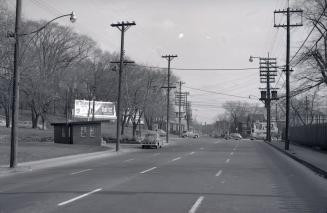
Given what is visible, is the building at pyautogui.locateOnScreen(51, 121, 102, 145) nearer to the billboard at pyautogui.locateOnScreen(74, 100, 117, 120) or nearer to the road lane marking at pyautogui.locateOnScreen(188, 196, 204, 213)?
the billboard at pyautogui.locateOnScreen(74, 100, 117, 120)

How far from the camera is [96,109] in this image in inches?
2945

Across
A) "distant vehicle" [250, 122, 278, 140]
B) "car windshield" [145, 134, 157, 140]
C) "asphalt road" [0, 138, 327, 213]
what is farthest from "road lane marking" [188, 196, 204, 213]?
"distant vehicle" [250, 122, 278, 140]

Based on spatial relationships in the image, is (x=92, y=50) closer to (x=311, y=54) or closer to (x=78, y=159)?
(x=311, y=54)

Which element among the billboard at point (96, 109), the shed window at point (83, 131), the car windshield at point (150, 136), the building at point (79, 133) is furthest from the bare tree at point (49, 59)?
the car windshield at point (150, 136)

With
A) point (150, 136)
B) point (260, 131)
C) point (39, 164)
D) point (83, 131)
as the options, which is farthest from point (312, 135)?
point (260, 131)

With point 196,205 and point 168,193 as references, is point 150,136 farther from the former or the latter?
point 196,205

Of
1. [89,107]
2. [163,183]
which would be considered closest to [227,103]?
[89,107]

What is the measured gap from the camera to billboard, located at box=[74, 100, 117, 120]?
239 ft

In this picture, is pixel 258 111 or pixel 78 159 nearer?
pixel 78 159

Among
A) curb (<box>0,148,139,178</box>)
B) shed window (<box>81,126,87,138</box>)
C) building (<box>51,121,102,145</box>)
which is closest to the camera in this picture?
curb (<box>0,148,139,178</box>)

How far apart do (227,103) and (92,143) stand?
133 meters

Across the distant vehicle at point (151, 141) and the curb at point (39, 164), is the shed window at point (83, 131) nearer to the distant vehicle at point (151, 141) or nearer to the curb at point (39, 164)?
the distant vehicle at point (151, 141)

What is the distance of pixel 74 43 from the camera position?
82938 mm

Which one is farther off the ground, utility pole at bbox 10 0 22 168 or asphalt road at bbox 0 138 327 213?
utility pole at bbox 10 0 22 168
